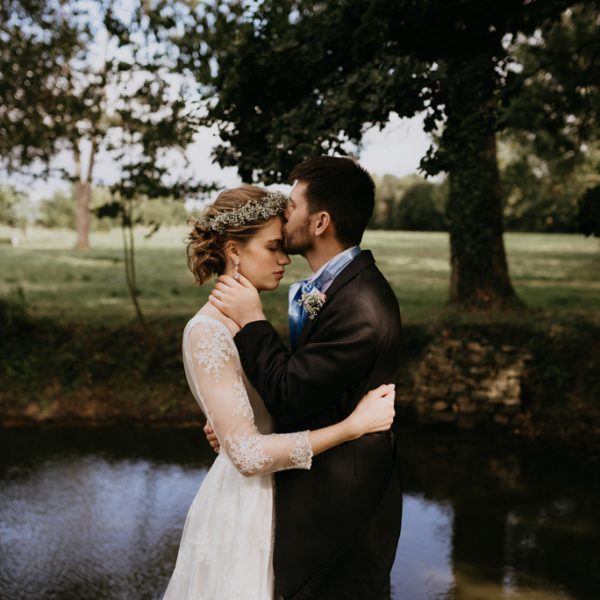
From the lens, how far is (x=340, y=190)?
7.58 ft

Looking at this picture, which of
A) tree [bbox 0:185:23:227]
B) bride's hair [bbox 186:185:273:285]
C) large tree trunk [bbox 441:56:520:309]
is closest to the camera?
bride's hair [bbox 186:185:273:285]

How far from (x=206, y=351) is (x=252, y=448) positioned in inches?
12.6

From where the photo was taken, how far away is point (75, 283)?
15219 mm

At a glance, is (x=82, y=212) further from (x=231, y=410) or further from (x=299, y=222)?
(x=231, y=410)

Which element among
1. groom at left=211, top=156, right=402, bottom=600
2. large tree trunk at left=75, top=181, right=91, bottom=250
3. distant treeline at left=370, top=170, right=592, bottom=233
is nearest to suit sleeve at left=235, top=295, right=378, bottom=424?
groom at left=211, top=156, right=402, bottom=600

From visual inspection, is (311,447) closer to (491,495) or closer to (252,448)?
(252,448)

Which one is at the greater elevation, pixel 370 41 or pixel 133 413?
pixel 370 41

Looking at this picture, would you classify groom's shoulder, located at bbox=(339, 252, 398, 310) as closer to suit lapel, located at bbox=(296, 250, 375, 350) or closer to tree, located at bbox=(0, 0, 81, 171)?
suit lapel, located at bbox=(296, 250, 375, 350)

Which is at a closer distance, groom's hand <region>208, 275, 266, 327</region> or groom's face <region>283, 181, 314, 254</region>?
groom's hand <region>208, 275, 266, 327</region>

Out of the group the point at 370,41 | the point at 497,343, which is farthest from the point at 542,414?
the point at 370,41

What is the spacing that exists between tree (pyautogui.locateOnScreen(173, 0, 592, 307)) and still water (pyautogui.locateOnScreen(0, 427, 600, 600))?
2.62 metres

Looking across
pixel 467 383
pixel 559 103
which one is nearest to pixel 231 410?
pixel 467 383

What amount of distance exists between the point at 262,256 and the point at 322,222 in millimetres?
239

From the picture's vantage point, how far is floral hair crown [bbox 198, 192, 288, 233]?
7.72 ft
